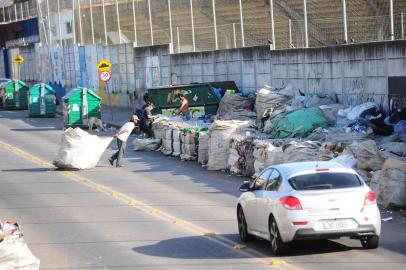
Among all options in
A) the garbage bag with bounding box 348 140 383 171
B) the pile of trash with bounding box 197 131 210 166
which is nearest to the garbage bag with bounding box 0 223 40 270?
the garbage bag with bounding box 348 140 383 171

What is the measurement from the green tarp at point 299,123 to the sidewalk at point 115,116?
15271mm

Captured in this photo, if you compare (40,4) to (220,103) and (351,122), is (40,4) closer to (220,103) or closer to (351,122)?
(220,103)

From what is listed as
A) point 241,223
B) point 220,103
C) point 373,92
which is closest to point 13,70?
point 220,103

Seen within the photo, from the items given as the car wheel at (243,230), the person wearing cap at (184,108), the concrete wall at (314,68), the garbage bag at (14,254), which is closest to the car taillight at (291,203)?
the car wheel at (243,230)

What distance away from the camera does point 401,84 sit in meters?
28.2

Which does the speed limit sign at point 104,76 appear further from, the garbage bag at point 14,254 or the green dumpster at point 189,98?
the garbage bag at point 14,254

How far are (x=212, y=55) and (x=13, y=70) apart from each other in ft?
136

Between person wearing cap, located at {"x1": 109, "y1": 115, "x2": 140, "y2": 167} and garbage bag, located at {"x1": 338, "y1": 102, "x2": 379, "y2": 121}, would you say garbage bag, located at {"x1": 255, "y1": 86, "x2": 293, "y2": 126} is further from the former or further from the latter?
person wearing cap, located at {"x1": 109, "y1": 115, "x2": 140, "y2": 167}

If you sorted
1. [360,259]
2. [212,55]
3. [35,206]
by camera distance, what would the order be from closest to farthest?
[360,259], [35,206], [212,55]

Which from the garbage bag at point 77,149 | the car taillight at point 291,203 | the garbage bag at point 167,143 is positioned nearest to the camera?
the car taillight at point 291,203

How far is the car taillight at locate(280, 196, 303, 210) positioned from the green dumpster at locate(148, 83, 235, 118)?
82.5 ft

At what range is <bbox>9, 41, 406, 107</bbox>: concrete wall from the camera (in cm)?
3005

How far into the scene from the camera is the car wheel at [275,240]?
15156 millimetres

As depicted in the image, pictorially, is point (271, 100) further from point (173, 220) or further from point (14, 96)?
point (14, 96)
